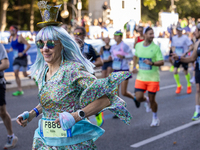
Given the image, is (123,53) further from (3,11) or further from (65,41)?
(3,11)

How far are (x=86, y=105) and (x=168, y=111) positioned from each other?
584cm

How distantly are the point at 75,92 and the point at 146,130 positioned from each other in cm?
401

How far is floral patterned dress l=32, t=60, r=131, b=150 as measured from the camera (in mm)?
2516

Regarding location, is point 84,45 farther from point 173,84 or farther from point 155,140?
point 173,84

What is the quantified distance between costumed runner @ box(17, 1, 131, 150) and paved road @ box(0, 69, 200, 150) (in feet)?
9.15

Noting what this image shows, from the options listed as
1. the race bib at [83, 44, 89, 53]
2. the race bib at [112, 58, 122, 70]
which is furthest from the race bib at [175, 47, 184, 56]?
the race bib at [83, 44, 89, 53]

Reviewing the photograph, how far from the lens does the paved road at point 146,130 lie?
5.56m

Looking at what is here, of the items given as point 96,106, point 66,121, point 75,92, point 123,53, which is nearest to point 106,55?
point 123,53

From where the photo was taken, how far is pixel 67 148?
2691 millimetres

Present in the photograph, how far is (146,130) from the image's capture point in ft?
21.2

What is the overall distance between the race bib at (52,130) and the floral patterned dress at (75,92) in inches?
2.3

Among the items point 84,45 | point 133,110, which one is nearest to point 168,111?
point 133,110

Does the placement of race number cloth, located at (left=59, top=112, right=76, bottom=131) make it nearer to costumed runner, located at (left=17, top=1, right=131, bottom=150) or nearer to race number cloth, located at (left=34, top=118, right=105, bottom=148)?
costumed runner, located at (left=17, top=1, right=131, bottom=150)

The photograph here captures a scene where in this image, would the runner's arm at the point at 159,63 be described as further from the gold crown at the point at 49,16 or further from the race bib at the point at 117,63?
the gold crown at the point at 49,16
